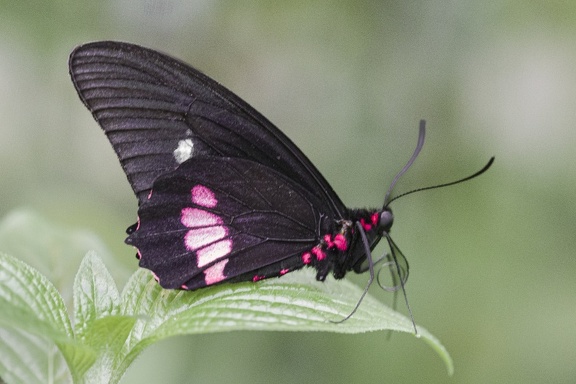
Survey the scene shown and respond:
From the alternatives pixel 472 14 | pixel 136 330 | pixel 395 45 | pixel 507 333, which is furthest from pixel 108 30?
pixel 136 330

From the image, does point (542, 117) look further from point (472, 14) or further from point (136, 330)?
point (136, 330)

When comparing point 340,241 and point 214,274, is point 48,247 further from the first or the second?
point 340,241

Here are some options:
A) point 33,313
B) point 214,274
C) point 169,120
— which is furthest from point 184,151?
point 33,313

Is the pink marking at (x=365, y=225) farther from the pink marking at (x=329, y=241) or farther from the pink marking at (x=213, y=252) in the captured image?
the pink marking at (x=213, y=252)

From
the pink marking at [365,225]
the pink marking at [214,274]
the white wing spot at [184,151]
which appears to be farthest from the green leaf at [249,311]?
the white wing spot at [184,151]

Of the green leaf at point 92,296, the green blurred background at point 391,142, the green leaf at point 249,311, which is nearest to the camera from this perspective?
the green leaf at point 249,311

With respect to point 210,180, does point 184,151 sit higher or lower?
higher

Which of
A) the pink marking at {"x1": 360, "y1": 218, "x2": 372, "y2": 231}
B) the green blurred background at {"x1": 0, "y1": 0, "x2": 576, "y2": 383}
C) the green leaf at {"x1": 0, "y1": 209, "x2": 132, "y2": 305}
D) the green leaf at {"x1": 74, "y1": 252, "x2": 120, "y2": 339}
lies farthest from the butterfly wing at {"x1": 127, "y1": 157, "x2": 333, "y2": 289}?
the green blurred background at {"x1": 0, "y1": 0, "x2": 576, "y2": 383}
